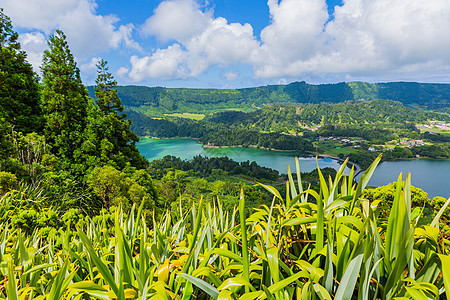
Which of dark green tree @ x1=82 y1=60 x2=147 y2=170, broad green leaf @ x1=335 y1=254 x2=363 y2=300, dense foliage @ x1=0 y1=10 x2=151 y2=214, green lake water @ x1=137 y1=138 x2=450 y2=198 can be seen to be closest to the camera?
broad green leaf @ x1=335 y1=254 x2=363 y2=300

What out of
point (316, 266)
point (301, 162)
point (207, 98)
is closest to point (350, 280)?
point (316, 266)

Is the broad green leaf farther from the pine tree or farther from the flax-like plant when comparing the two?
the pine tree

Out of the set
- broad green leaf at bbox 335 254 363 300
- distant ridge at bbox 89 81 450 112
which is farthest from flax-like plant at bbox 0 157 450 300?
distant ridge at bbox 89 81 450 112

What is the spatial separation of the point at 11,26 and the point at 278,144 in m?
79.9

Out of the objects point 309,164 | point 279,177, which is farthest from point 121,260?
point 309,164

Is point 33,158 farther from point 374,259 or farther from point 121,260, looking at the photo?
point 374,259

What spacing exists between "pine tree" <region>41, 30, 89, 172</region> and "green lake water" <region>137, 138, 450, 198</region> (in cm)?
3524

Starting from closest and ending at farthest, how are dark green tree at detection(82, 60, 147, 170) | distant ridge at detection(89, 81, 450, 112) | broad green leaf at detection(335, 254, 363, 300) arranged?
broad green leaf at detection(335, 254, 363, 300)
dark green tree at detection(82, 60, 147, 170)
distant ridge at detection(89, 81, 450, 112)

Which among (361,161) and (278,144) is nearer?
(361,161)

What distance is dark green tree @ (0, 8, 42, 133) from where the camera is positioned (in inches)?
357

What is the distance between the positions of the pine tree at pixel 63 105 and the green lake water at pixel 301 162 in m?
35.2

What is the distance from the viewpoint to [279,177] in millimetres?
50344

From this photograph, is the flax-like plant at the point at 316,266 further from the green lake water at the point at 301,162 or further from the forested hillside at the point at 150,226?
the green lake water at the point at 301,162

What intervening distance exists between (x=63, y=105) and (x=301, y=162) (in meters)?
63.7
